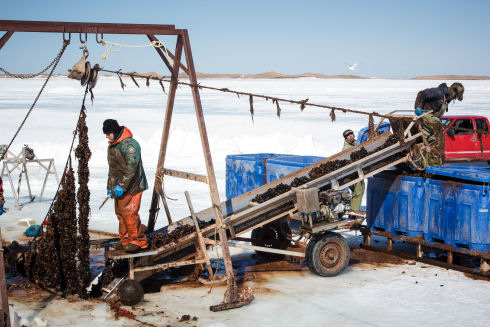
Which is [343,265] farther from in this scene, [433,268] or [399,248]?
[399,248]

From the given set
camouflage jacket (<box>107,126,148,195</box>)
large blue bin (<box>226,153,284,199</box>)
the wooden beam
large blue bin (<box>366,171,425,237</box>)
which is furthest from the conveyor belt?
large blue bin (<box>226,153,284,199</box>)

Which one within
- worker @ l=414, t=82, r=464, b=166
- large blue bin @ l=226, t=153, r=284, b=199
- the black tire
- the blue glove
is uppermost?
worker @ l=414, t=82, r=464, b=166

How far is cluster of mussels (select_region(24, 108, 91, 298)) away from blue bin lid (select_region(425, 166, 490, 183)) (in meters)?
5.36

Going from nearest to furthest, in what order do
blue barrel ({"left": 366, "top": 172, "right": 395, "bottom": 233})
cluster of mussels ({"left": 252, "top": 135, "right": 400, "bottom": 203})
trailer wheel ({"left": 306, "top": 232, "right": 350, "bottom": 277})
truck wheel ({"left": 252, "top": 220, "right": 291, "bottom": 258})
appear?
trailer wheel ({"left": 306, "top": 232, "right": 350, "bottom": 277}) < cluster of mussels ({"left": 252, "top": 135, "right": 400, "bottom": 203}) < truck wheel ({"left": 252, "top": 220, "right": 291, "bottom": 258}) < blue barrel ({"left": 366, "top": 172, "right": 395, "bottom": 233})

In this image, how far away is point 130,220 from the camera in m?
7.45

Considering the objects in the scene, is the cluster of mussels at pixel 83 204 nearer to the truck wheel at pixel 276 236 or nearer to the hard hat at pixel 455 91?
the truck wheel at pixel 276 236

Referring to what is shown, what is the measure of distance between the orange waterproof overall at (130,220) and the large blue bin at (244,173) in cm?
499

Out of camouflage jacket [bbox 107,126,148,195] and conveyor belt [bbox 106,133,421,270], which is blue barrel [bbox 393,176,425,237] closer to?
conveyor belt [bbox 106,133,421,270]

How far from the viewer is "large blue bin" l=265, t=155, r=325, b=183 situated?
1131 centimetres

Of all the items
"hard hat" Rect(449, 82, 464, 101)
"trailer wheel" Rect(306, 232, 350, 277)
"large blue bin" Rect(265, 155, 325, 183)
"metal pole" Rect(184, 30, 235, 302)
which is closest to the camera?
"metal pole" Rect(184, 30, 235, 302)

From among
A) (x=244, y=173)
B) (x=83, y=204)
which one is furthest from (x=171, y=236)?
(x=244, y=173)

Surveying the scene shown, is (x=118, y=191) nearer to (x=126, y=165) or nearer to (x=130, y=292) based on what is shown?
(x=126, y=165)

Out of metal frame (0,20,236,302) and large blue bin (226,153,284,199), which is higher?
metal frame (0,20,236,302)

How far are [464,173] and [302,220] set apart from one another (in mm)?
2578
